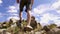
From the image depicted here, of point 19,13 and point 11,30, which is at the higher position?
point 19,13

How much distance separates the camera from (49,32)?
4.94m

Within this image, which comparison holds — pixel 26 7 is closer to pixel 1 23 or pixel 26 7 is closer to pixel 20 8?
pixel 20 8

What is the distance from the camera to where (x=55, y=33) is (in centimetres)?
482

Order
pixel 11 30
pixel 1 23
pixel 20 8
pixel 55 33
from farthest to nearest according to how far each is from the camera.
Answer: pixel 1 23 → pixel 20 8 → pixel 11 30 → pixel 55 33

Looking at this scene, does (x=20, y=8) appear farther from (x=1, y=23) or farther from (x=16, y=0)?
(x=1, y=23)

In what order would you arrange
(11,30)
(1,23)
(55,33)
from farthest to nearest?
1. (1,23)
2. (11,30)
3. (55,33)

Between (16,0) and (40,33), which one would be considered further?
(16,0)

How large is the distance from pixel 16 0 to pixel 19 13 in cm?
40

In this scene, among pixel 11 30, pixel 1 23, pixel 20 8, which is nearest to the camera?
pixel 11 30

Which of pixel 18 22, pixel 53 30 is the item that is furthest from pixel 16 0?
pixel 53 30

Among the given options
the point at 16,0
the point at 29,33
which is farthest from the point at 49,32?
the point at 16,0

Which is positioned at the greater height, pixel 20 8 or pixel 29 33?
pixel 20 8

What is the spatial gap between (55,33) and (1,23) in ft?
6.86

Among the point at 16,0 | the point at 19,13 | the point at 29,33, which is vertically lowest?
the point at 29,33
